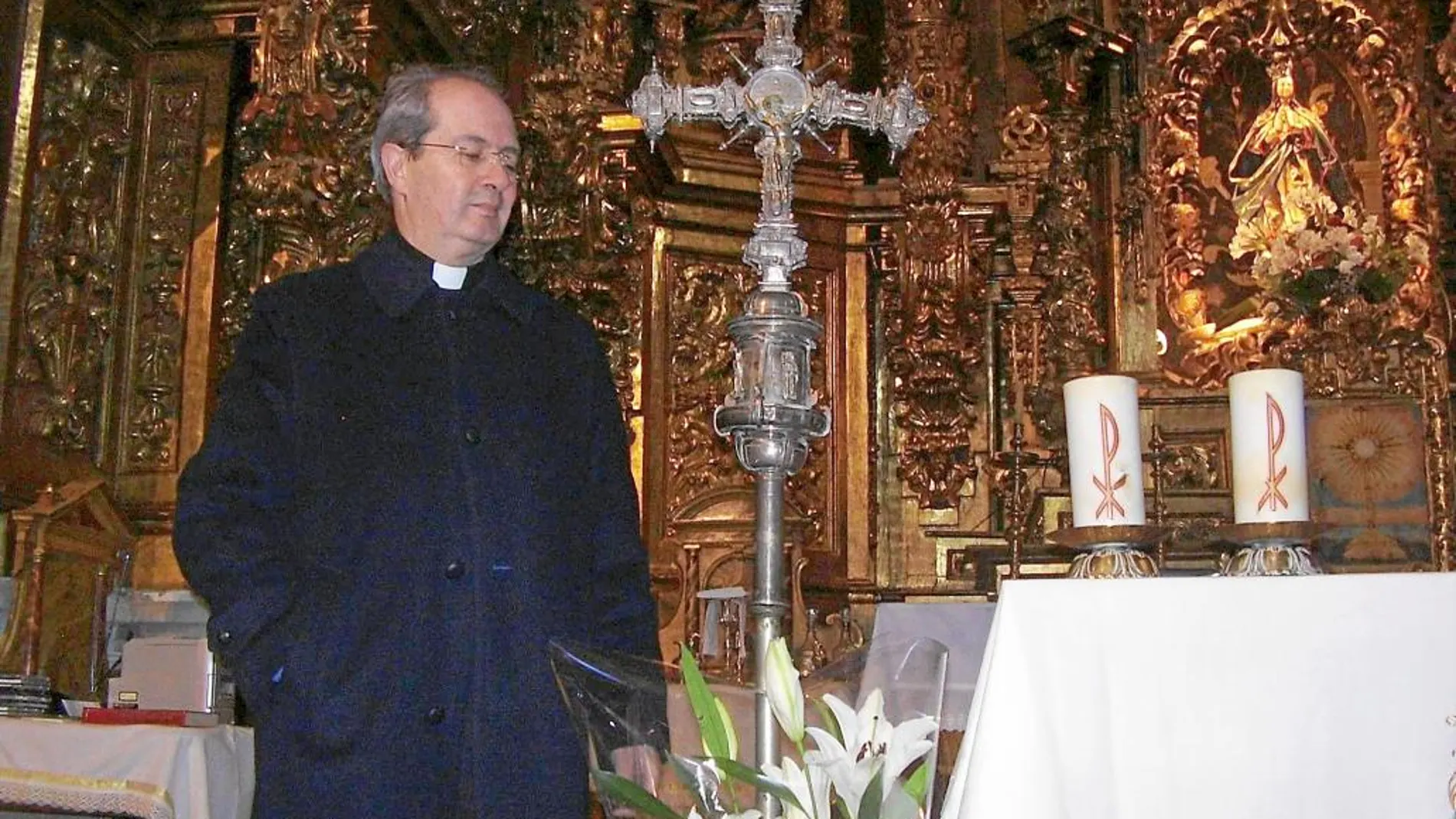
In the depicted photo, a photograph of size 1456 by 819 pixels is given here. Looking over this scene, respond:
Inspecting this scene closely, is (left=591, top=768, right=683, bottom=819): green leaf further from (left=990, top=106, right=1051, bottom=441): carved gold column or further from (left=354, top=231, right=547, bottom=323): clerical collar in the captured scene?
(left=990, top=106, right=1051, bottom=441): carved gold column

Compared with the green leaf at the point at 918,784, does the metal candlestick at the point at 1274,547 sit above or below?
above

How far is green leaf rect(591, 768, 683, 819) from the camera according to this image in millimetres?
1460

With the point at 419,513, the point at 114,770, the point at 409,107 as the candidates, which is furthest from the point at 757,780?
the point at 114,770

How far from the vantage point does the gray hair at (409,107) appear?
8.21 feet

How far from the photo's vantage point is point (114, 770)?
3412 mm

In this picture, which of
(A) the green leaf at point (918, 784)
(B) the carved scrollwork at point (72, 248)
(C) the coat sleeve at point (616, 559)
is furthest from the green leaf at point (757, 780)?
(B) the carved scrollwork at point (72, 248)

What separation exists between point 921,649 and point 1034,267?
520 cm

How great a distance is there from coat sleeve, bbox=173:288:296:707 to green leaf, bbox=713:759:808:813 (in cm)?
93

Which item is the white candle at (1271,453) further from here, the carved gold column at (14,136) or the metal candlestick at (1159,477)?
the carved gold column at (14,136)

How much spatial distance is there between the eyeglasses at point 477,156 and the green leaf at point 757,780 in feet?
4.21

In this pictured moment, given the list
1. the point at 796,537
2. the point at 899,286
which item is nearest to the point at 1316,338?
the point at 899,286

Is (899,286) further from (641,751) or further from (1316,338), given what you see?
(641,751)

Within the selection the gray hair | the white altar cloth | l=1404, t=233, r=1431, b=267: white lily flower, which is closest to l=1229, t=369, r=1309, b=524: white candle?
the white altar cloth

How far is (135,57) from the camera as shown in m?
5.73
